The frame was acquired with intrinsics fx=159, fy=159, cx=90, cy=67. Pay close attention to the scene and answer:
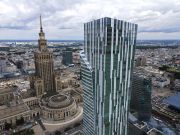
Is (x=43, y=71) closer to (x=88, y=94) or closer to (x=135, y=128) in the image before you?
(x=88, y=94)

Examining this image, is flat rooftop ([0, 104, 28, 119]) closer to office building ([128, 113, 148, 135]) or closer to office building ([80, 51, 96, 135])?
office building ([80, 51, 96, 135])

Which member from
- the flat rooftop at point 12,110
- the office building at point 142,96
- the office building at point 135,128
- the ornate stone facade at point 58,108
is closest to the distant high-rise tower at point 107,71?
the office building at point 135,128

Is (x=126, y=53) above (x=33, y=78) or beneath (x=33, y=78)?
above

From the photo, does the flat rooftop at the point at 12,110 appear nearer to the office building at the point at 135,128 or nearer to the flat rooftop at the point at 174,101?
the office building at the point at 135,128

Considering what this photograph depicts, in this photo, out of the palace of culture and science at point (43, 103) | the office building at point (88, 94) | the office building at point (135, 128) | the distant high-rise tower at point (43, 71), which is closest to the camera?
the office building at point (88, 94)

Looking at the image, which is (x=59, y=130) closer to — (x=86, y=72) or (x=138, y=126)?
(x=138, y=126)

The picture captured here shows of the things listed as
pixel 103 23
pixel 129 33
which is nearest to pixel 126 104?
pixel 129 33
